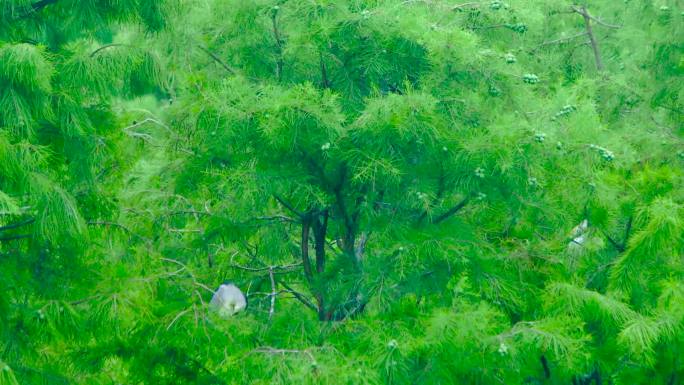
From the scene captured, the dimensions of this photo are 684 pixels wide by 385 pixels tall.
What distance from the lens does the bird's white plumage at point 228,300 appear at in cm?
530

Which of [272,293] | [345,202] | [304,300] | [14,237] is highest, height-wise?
[14,237]

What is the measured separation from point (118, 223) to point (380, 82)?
5.34 ft

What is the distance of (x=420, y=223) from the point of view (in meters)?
5.07

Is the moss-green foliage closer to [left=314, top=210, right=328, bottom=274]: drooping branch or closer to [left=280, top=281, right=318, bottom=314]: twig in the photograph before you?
[left=314, top=210, right=328, bottom=274]: drooping branch

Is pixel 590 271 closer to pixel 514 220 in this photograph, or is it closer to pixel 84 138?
pixel 514 220

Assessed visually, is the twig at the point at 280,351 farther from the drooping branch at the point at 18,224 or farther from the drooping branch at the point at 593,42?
the drooping branch at the point at 593,42

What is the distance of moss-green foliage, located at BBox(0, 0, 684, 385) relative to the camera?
4652mm

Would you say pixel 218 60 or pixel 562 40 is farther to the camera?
pixel 562 40

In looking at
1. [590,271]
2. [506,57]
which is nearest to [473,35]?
[506,57]

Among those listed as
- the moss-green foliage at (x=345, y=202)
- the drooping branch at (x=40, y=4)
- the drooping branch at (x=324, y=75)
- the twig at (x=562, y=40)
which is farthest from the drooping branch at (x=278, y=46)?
the twig at (x=562, y=40)

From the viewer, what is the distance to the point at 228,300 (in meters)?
5.38

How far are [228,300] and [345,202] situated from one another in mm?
803

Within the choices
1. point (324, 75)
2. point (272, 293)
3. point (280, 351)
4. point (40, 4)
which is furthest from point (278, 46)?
point (280, 351)

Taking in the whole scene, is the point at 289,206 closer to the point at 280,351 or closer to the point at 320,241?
the point at 320,241
